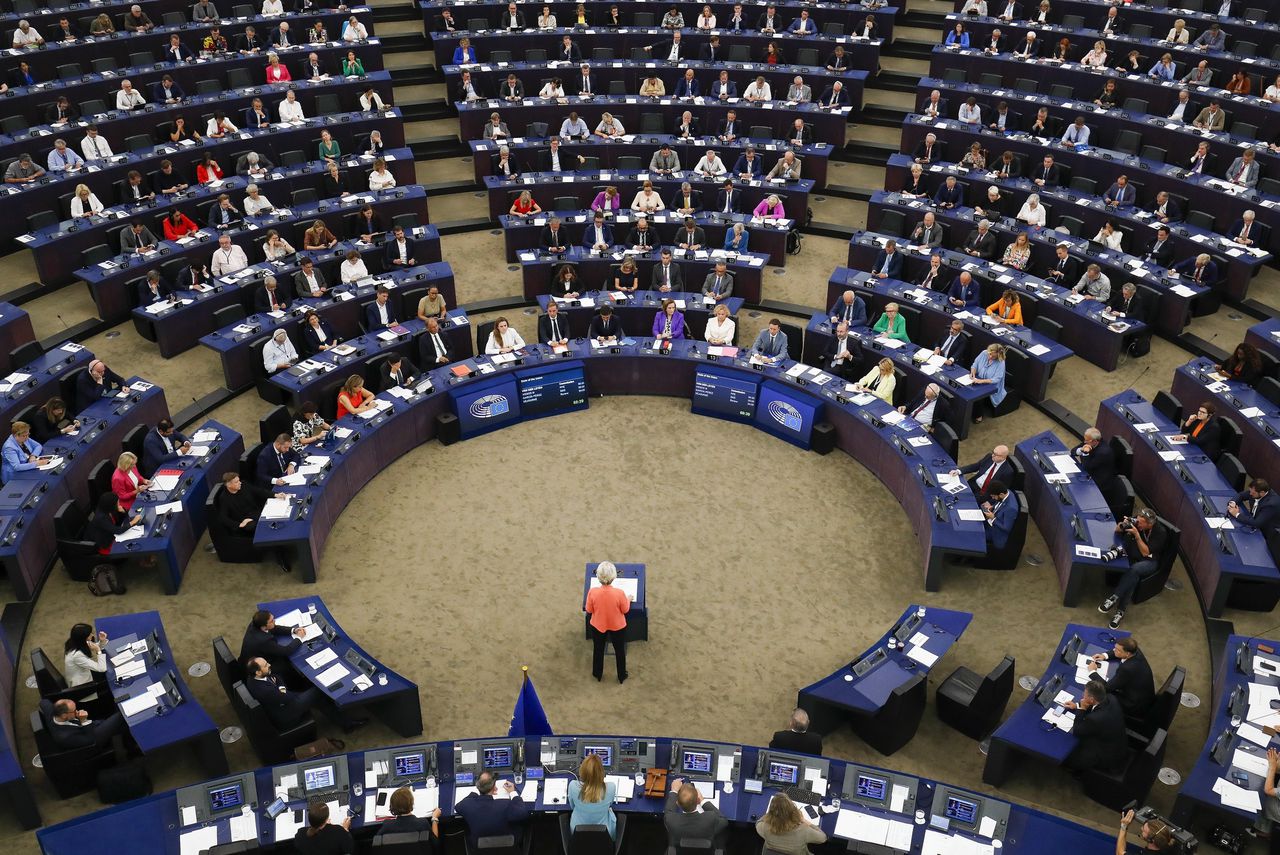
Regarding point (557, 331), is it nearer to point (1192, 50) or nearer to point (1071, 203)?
point (1071, 203)

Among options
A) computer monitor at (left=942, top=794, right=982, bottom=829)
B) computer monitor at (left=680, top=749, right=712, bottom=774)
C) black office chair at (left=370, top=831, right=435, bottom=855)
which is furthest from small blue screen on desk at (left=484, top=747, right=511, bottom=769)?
computer monitor at (left=942, top=794, right=982, bottom=829)

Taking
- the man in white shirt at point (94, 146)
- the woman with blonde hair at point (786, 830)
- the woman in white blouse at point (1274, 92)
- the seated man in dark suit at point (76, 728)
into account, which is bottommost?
the seated man in dark suit at point (76, 728)

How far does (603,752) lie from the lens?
1103cm

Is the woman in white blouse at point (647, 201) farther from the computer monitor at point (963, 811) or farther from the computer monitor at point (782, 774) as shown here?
the computer monitor at point (963, 811)

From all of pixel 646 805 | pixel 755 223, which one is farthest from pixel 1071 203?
pixel 646 805

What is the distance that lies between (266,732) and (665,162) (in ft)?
51.1

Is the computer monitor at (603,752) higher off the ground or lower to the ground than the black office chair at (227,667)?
higher

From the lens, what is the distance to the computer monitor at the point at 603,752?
10945mm

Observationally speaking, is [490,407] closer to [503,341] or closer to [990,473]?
[503,341]

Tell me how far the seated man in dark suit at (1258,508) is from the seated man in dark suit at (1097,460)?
154 centimetres

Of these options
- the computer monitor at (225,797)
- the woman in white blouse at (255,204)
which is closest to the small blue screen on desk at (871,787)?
the computer monitor at (225,797)

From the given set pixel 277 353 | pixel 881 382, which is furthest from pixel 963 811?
pixel 277 353

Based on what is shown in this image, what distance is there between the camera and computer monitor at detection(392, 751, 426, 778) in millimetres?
10805

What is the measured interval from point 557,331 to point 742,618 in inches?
263
